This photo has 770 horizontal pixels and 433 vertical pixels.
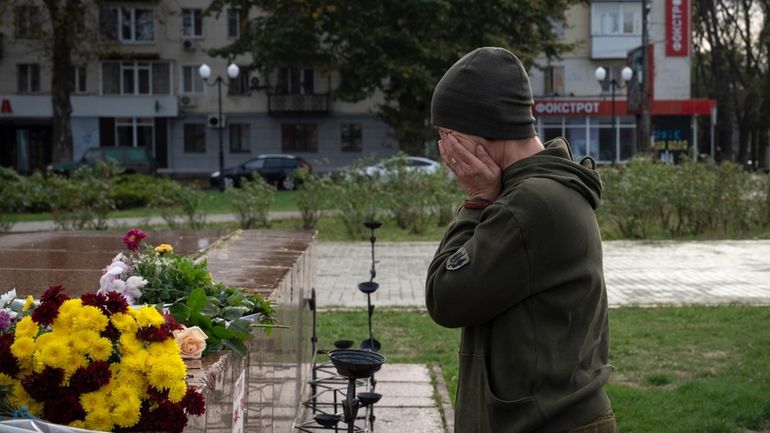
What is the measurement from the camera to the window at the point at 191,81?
5428cm

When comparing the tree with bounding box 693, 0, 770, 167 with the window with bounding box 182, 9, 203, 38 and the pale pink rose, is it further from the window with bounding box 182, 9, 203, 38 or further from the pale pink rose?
the pale pink rose

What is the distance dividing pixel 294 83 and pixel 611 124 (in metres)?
15.7

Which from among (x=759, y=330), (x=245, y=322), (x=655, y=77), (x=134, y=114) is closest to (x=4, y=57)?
(x=134, y=114)

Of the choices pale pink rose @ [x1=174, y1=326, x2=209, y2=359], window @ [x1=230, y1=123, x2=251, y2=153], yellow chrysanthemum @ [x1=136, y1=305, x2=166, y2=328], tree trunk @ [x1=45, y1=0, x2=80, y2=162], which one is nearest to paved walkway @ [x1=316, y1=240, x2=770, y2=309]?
pale pink rose @ [x1=174, y1=326, x2=209, y2=359]

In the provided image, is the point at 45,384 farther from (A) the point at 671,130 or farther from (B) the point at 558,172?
(A) the point at 671,130

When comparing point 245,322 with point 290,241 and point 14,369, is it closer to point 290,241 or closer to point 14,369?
point 14,369

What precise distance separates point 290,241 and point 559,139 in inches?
193

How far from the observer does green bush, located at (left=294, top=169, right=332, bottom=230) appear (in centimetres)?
2061

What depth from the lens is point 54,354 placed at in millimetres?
2588

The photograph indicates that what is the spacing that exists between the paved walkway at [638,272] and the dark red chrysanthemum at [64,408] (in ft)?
29.8

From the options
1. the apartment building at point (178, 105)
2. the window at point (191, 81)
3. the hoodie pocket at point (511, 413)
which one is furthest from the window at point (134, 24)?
the hoodie pocket at point (511, 413)

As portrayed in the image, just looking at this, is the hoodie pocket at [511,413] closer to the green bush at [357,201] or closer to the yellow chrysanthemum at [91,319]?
the yellow chrysanthemum at [91,319]

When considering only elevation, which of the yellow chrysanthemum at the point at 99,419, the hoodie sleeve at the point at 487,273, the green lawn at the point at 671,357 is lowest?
the green lawn at the point at 671,357

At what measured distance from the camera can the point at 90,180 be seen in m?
20.2
